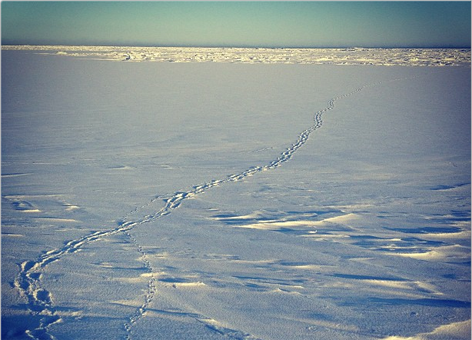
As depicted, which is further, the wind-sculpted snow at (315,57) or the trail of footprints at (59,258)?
the wind-sculpted snow at (315,57)

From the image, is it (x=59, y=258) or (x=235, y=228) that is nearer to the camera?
(x=59, y=258)

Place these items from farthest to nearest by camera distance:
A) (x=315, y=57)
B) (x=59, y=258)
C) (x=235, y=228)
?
(x=315, y=57)
(x=235, y=228)
(x=59, y=258)

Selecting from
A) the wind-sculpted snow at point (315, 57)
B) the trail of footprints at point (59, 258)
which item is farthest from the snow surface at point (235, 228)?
the wind-sculpted snow at point (315, 57)

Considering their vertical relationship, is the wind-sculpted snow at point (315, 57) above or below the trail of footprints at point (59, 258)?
above

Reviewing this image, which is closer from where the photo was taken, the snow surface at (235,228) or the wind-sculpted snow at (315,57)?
the snow surface at (235,228)

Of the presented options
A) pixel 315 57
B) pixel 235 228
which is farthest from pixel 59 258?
pixel 315 57

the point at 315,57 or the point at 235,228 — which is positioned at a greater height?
the point at 315,57

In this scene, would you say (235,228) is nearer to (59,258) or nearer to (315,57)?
(59,258)

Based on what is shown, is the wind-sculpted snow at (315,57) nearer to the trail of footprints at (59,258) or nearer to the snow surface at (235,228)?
the snow surface at (235,228)
